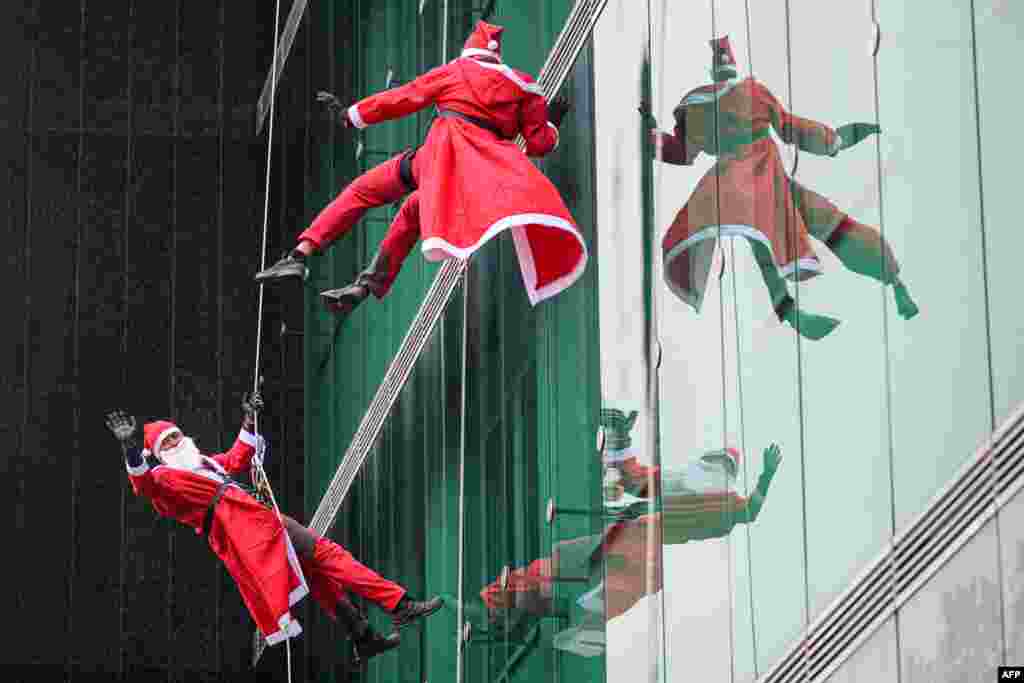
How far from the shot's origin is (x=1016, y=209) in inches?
244

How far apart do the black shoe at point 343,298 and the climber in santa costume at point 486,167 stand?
0.06 ft

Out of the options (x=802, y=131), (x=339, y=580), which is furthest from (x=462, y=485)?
(x=802, y=131)

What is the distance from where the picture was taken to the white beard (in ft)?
42.7

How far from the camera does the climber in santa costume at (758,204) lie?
718 centimetres

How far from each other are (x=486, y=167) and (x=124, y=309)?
920 cm

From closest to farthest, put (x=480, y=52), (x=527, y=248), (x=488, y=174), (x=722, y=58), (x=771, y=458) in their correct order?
(x=771, y=458), (x=722, y=58), (x=527, y=248), (x=488, y=174), (x=480, y=52)

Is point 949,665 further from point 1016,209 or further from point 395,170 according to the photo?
point 395,170

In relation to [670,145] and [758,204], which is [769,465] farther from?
[670,145]

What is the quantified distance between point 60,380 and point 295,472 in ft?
7.53

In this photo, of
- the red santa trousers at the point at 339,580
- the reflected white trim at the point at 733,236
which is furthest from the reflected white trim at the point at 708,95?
the red santa trousers at the point at 339,580

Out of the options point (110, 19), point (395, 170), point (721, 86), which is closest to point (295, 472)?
point (110, 19)

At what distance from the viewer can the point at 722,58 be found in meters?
8.41

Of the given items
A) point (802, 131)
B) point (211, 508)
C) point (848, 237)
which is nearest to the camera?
point (848, 237)

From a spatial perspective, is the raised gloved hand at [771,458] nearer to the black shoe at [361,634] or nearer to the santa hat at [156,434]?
the black shoe at [361,634]
